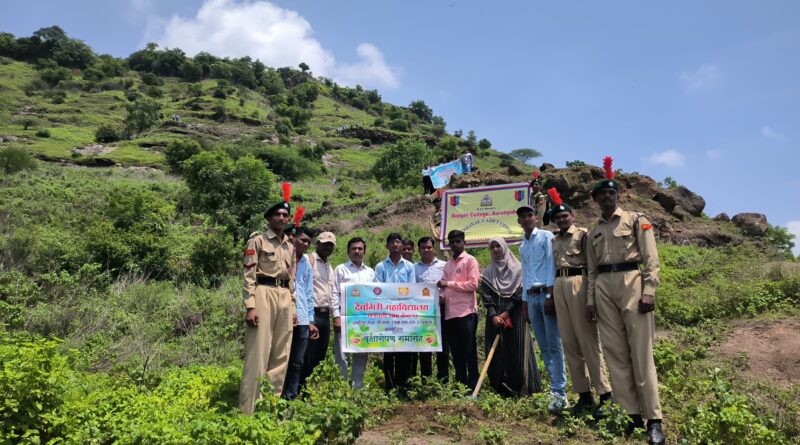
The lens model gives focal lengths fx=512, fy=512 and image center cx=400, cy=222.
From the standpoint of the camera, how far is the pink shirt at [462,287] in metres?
5.48

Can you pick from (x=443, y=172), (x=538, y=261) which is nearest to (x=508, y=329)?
(x=538, y=261)

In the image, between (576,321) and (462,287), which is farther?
(462,287)

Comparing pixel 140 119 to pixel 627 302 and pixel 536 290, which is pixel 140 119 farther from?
pixel 627 302

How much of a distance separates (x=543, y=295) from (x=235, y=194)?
12.9 meters

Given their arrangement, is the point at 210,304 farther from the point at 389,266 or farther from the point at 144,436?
the point at 144,436

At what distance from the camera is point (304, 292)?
16.9ft

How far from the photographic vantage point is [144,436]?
128 inches

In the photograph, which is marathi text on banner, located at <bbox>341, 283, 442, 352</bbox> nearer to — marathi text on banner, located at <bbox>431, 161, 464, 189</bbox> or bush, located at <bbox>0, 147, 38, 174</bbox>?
marathi text on banner, located at <bbox>431, 161, 464, 189</bbox>

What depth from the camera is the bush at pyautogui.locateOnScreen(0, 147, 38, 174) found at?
25875mm

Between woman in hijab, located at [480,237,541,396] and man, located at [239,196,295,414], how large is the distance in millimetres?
2151

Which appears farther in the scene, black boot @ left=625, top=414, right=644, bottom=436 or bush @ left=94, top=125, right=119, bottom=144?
bush @ left=94, top=125, right=119, bottom=144

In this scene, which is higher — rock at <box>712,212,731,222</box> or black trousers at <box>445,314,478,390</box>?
rock at <box>712,212,731,222</box>

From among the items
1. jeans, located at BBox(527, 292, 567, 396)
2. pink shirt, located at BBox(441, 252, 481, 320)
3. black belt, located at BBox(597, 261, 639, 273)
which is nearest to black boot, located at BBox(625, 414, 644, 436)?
jeans, located at BBox(527, 292, 567, 396)

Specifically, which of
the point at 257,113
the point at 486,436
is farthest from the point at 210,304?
the point at 257,113
